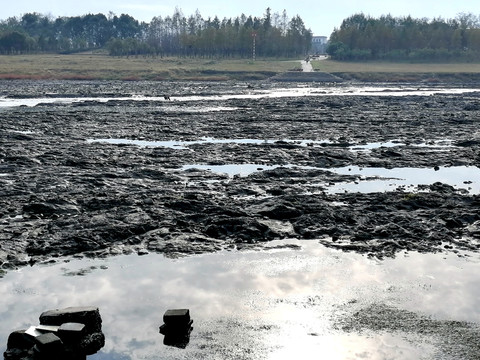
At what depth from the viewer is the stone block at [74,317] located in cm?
1140

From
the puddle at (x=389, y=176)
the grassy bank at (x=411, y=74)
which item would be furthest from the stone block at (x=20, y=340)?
the grassy bank at (x=411, y=74)

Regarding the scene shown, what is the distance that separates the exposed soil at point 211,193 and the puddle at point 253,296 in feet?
3.25

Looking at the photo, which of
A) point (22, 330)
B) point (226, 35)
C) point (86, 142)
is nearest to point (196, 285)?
point (22, 330)

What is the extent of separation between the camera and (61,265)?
1534 centimetres

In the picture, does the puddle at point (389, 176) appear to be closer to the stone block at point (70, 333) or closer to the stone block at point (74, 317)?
the stone block at point (74, 317)

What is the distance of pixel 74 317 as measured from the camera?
37.5ft

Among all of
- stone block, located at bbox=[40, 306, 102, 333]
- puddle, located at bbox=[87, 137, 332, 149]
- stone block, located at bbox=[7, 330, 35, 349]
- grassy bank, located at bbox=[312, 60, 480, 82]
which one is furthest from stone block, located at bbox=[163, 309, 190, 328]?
grassy bank, located at bbox=[312, 60, 480, 82]

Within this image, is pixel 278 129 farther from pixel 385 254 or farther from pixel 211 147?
pixel 385 254

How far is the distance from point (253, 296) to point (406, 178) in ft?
45.6

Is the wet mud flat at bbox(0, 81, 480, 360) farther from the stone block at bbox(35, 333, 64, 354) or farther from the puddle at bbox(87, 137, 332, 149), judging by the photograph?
the stone block at bbox(35, 333, 64, 354)

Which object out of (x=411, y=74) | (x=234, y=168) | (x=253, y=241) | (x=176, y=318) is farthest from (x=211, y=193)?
(x=411, y=74)

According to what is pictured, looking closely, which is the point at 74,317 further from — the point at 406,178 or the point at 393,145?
the point at 393,145

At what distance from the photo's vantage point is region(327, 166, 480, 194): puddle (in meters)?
23.5

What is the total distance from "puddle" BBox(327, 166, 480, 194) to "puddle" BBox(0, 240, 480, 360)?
742 centimetres
